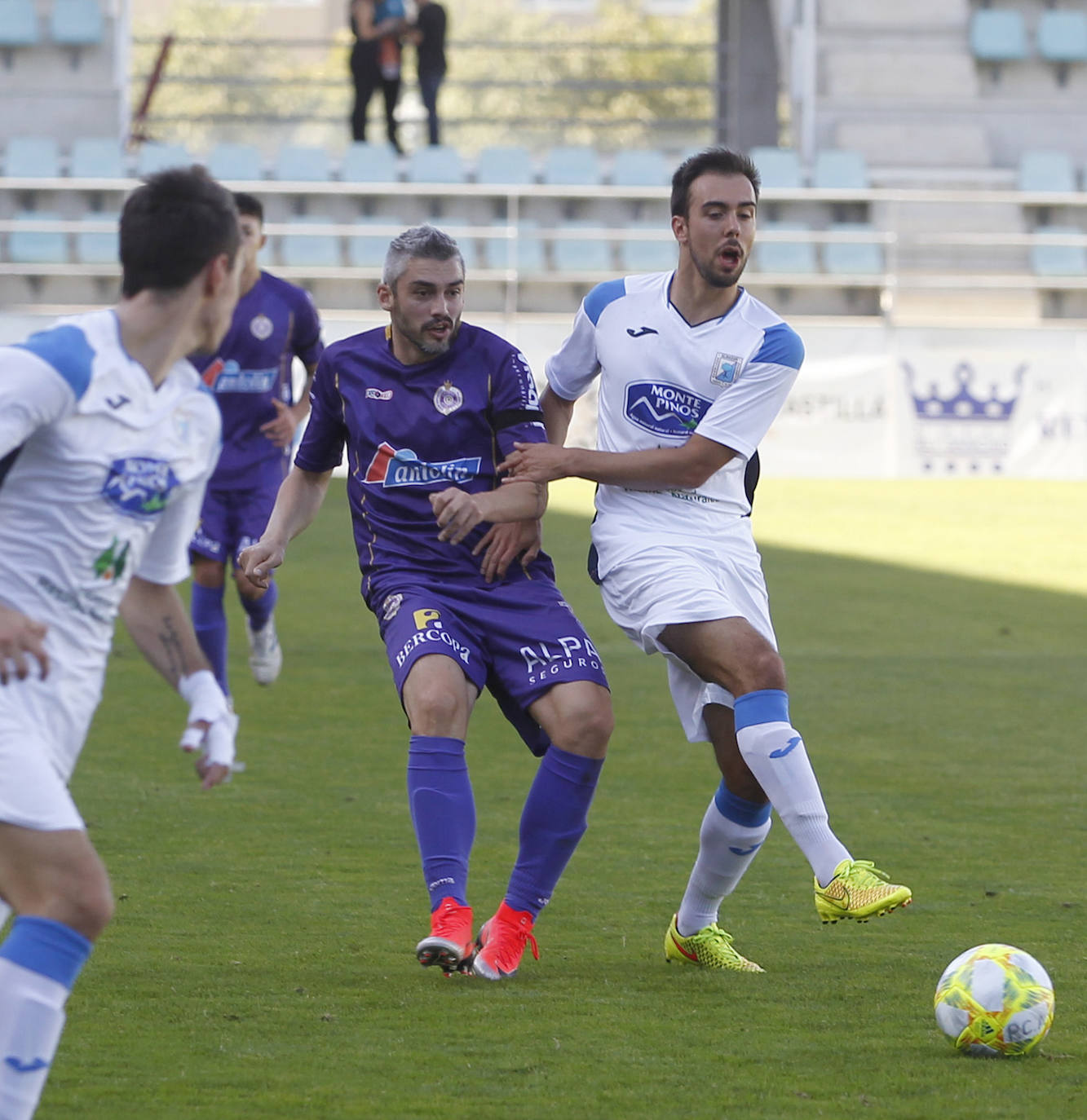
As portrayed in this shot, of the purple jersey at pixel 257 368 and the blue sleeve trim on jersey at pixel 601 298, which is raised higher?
the blue sleeve trim on jersey at pixel 601 298

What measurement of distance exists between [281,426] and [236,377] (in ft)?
0.91

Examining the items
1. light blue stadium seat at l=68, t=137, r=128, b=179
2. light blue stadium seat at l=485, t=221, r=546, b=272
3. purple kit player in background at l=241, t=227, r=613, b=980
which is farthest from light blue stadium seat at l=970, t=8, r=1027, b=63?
purple kit player in background at l=241, t=227, r=613, b=980

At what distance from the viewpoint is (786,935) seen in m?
4.80

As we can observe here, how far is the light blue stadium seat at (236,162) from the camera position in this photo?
20.9 meters

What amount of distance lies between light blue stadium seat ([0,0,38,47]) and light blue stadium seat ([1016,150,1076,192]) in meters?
12.0

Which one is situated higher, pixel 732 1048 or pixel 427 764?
pixel 427 764

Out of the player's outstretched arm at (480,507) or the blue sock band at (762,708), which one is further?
the player's outstretched arm at (480,507)

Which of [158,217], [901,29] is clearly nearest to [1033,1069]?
[158,217]

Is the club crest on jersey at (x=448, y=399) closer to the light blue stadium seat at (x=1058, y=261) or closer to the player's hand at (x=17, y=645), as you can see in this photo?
the player's hand at (x=17, y=645)

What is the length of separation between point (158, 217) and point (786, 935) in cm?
276

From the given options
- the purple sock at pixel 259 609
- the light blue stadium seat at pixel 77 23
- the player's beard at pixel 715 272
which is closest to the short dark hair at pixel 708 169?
the player's beard at pixel 715 272

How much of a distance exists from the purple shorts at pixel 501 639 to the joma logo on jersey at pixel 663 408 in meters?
0.55

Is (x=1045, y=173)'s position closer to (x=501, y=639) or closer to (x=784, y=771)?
(x=501, y=639)

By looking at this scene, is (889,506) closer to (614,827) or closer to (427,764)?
(614,827)
